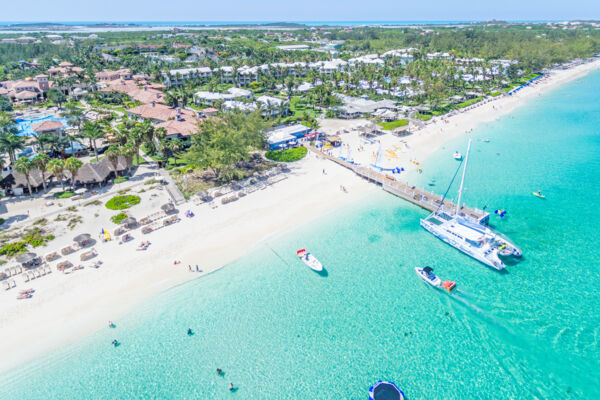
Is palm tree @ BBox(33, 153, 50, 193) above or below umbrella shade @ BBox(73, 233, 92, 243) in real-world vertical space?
above

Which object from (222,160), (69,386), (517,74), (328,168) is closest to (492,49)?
(517,74)

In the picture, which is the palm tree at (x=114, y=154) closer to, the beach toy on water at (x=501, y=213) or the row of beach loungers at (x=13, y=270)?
the row of beach loungers at (x=13, y=270)

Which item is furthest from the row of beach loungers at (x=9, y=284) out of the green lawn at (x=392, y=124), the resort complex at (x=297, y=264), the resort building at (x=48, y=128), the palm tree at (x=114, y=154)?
the green lawn at (x=392, y=124)

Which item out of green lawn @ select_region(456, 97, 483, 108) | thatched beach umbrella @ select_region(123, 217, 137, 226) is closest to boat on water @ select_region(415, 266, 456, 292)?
thatched beach umbrella @ select_region(123, 217, 137, 226)

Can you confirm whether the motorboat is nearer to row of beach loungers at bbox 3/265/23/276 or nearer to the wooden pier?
A: the wooden pier

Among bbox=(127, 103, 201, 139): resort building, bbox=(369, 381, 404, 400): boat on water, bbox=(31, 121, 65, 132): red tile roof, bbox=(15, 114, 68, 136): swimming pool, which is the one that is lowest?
bbox=(369, 381, 404, 400): boat on water

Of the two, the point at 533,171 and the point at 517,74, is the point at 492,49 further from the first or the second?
the point at 533,171

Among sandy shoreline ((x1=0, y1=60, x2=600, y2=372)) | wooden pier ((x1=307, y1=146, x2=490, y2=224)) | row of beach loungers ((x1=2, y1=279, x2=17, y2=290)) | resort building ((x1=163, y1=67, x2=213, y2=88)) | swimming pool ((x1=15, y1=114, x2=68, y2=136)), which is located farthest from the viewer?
resort building ((x1=163, y1=67, x2=213, y2=88))
